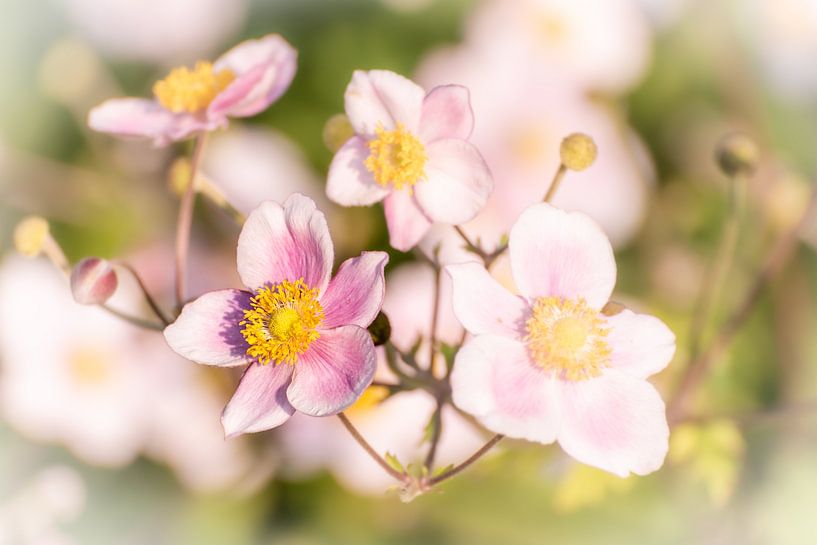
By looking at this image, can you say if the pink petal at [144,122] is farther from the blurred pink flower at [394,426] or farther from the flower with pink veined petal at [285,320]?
the blurred pink flower at [394,426]

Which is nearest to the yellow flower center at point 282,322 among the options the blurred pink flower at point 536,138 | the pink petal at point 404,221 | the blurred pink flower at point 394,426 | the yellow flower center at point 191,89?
the pink petal at point 404,221

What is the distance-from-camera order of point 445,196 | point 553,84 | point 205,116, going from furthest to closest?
point 553,84, point 205,116, point 445,196

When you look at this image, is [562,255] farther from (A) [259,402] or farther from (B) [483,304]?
(A) [259,402]

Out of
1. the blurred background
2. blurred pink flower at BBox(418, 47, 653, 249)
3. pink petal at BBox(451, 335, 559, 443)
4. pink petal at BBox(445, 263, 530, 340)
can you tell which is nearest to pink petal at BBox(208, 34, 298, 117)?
Result: pink petal at BBox(445, 263, 530, 340)

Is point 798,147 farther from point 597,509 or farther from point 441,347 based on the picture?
point 441,347

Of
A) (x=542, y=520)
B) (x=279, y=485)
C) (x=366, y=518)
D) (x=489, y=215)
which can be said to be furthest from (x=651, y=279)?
(x=279, y=485)

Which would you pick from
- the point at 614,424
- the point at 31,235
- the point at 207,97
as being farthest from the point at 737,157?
the point at 31,235
